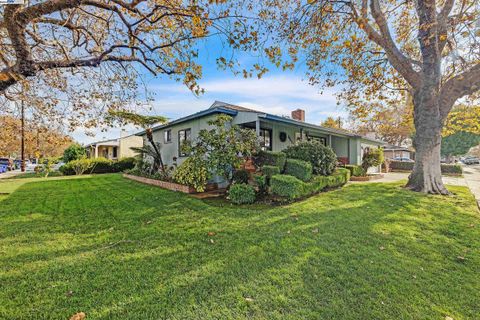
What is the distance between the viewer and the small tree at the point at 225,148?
785 centimetres

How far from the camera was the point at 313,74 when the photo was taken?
29.6ft

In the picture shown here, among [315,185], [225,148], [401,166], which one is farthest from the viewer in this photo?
[401,166]

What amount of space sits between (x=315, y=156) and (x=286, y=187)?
118 inches

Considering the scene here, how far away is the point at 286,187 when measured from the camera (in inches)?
277

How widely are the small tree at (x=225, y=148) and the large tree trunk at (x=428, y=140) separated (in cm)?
708

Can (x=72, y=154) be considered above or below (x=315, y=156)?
above

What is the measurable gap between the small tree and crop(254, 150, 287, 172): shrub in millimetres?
506

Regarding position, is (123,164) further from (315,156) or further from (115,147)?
(315,156)

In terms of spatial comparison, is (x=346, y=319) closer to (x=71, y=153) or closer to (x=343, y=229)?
(x=343, y=229)

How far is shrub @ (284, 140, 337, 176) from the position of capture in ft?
30.2

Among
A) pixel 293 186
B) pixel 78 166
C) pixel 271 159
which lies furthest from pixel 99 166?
pixel 293 186

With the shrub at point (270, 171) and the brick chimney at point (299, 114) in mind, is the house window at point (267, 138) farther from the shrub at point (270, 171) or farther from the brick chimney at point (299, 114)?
the brick chimney at point (299, 114)

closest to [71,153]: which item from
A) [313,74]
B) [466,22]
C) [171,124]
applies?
[171,124]

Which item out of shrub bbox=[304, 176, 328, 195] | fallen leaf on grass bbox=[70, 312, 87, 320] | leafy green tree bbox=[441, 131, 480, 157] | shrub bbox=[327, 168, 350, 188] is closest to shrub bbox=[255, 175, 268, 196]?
shrub bbox=[304, 176, 328, 195]
